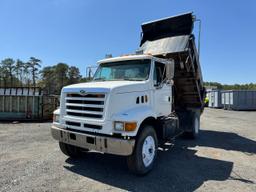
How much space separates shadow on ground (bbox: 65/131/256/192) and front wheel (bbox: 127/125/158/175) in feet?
0.66

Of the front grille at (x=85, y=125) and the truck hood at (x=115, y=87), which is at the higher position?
the truck hood at (x=115, y=87)

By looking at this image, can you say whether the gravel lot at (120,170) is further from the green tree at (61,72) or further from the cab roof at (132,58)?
the green tree at (61,72)

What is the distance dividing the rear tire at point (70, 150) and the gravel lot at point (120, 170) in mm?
179

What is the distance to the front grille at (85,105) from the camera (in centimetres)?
438

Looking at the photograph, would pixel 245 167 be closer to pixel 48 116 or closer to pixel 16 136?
pixel 16 136

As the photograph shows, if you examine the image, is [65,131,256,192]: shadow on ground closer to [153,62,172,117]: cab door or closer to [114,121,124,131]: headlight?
[114,121,124,131]: headlight

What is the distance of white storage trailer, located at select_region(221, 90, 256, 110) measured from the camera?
25.5 m

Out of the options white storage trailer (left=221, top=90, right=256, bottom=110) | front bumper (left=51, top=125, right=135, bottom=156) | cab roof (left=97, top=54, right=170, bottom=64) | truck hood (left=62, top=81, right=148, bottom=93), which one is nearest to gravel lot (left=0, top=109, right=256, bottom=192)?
front bumper (left=51, top=125, right=135, bottom=156)

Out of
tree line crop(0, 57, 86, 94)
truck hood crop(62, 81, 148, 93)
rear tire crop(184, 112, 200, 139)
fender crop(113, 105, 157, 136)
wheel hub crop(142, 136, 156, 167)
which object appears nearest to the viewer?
fender crop(113, 105, 157, 136)

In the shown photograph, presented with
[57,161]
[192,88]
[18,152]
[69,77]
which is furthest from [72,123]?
[69,77]

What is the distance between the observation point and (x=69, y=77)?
4847 cm

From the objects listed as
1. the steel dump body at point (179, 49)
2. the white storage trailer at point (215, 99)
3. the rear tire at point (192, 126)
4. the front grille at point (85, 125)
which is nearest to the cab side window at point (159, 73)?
the steel dump body at point (179, 49)

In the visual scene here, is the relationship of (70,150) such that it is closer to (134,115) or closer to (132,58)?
(134,115)

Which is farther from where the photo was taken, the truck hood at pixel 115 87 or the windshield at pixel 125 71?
the windshield at pixel 125 71
